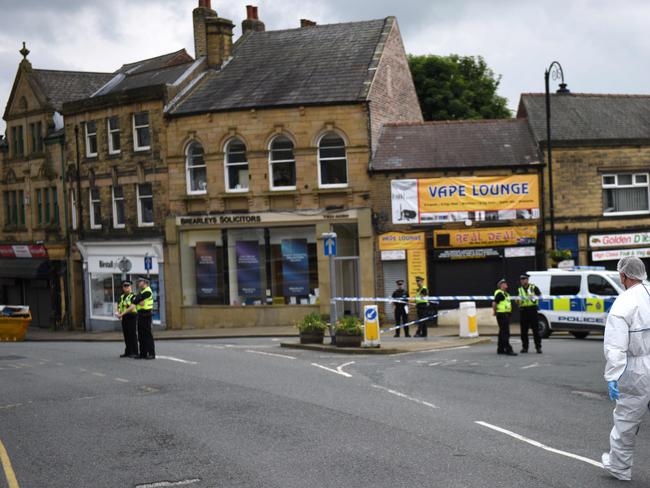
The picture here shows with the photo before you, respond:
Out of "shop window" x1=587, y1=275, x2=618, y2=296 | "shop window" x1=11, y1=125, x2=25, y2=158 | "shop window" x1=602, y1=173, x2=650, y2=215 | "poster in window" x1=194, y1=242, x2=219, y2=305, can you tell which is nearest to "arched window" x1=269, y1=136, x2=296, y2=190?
"poster in window" x1=194, y1=242, x2=219, y2=305

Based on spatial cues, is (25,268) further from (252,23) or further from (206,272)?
(252,23)

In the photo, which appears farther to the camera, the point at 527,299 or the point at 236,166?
the point at 236,166

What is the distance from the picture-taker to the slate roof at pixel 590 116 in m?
32.0

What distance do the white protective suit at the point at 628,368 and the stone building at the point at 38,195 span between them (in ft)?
119

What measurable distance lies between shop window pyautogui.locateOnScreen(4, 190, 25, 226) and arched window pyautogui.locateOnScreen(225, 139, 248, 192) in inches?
623

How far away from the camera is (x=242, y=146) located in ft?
112

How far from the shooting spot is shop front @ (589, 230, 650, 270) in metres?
31.7

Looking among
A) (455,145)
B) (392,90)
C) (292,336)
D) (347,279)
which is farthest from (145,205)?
(455,145)

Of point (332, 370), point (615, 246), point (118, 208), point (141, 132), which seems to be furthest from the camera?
point (118, 208)

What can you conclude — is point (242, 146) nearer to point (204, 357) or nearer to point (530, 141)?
point (530, 141)

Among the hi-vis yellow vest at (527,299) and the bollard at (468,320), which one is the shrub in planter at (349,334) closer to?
the hi-vis yellow vest at (527,299)

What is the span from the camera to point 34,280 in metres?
45.2

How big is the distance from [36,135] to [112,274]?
30.4 feet

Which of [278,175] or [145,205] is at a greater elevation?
[278,175]
